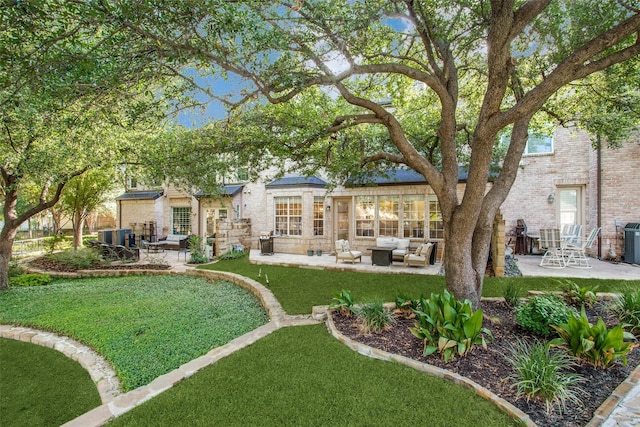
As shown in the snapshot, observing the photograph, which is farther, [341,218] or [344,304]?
[341,218]

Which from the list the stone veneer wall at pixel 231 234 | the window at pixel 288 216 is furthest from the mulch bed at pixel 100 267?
the window at pixel 288 216

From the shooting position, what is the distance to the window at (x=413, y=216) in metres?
12.7

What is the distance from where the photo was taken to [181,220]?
19219mm

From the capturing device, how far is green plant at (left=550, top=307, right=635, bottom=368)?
11.3 ft

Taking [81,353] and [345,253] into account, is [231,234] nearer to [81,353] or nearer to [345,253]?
[345,253]

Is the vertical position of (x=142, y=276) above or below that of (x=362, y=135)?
below

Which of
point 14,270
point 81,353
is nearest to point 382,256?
point 81,353

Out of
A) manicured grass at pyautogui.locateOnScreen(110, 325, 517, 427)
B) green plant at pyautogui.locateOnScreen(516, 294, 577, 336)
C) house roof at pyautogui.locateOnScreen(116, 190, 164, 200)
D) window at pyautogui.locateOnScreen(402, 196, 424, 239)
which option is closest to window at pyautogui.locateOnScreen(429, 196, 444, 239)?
window at pyautogui.locateOnScreen(402, 196, 424, 239)

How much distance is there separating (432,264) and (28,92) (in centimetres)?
1117

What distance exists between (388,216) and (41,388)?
38.2ft

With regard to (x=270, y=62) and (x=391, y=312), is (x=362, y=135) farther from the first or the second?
(x=391, y=312)

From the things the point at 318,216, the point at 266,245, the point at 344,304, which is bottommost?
the point at 344,304

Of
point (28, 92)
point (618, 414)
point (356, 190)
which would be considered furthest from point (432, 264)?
point (28, 92)

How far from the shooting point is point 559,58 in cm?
643
